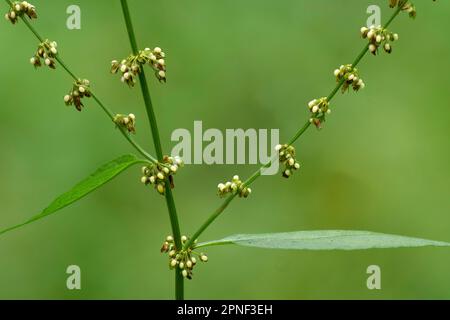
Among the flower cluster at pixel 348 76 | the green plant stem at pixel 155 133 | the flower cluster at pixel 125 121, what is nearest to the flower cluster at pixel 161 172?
the green plant stem at pixel 155 133

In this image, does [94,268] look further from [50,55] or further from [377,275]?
[50,55]

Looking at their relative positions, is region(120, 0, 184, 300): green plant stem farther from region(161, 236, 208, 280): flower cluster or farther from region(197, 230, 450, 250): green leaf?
region(197, 230, 450, 250): green leaf

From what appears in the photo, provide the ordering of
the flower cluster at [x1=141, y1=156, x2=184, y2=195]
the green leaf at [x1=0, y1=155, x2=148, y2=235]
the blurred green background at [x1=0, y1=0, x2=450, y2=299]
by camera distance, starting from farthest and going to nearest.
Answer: the blurred green background at [x1=0, y1=0, x2=450, y2=299]
the flower cluster at [x1=141, y1=156, x2=184, y2=195]
the green leaf at [x1=0, y1=155, x2=148, y2=235]

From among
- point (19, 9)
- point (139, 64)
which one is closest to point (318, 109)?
point (139, 64)

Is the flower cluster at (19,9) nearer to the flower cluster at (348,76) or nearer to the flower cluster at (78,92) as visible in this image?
the flower cluster at (78,92)

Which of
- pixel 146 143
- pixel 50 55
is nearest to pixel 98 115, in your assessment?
pixel 146 143

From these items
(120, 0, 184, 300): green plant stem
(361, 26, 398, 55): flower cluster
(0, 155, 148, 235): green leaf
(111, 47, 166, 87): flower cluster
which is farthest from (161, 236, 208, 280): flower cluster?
(361, 26, 398, 55): flower cluster
